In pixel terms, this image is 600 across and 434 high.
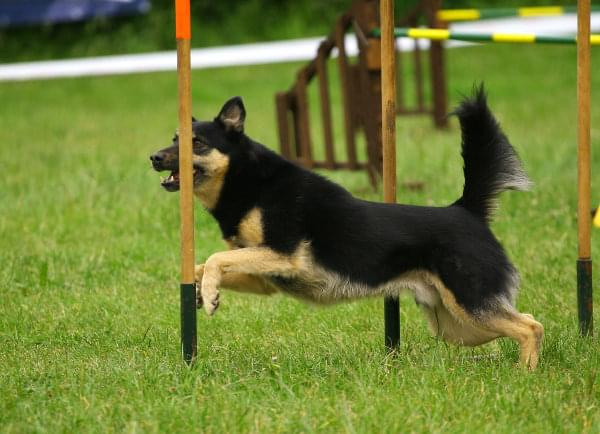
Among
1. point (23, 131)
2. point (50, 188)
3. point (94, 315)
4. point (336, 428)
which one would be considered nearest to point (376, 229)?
point (336, 428)

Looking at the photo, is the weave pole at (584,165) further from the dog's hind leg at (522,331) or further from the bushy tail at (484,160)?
the dog's hind leg at (522,331)

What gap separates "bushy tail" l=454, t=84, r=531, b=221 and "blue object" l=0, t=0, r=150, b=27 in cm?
1640

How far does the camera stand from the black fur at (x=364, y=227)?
441 centimetres

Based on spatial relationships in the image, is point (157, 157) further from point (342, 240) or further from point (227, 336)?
point (227, 336)

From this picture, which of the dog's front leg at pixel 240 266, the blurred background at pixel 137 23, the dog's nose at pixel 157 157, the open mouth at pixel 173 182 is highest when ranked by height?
the blurred background at pixel 137 23

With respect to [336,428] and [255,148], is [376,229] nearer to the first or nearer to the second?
[255,148]

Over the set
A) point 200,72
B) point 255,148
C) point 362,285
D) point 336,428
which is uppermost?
point 200,72

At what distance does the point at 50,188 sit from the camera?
903 cm

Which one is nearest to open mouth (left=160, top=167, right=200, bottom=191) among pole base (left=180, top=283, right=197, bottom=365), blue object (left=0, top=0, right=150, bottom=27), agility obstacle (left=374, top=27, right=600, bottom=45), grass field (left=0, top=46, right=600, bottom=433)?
pole base (left=180, top=283, right=197, bottom=365)

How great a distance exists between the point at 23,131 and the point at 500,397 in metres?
10.2

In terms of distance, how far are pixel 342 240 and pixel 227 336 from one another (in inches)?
39.8

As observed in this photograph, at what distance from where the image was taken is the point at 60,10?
20.0 m

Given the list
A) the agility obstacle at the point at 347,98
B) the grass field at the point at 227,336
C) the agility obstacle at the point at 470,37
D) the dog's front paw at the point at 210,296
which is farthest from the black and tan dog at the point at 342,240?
the agility obstacle at the point at 347,98

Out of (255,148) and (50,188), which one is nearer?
(255,148)
